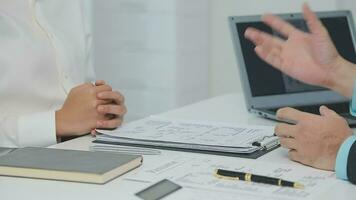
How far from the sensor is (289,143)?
112 centimetres

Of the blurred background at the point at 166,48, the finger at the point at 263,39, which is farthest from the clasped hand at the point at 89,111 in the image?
the blurred background at the point at 166,48

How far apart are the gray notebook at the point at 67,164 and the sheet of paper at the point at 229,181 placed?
4 centimetres

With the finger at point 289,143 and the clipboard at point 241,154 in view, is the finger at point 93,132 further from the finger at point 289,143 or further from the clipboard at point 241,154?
the finger at point 289,143

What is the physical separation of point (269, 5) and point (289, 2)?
9 cm

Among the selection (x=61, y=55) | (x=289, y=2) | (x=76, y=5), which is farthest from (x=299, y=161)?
(x=289, y=2)

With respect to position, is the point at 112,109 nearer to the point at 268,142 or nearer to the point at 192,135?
the point at 192,135

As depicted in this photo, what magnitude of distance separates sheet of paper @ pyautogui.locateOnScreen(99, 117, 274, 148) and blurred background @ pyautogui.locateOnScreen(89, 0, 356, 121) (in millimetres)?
1175

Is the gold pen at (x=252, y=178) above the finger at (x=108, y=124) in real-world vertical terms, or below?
below

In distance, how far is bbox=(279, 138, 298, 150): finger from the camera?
111 cm

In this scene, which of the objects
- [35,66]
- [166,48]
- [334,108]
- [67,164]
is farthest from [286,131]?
[166,48]

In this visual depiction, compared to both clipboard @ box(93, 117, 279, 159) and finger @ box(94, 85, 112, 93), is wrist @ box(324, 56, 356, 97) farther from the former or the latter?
finger @ box(94, 85, 112, 93)

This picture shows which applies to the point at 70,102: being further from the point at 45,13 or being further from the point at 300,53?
the point at 300,53

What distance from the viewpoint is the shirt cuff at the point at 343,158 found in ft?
3.26

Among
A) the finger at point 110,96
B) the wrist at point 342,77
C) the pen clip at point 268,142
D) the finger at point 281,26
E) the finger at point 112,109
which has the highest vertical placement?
the finger at point 281,26
